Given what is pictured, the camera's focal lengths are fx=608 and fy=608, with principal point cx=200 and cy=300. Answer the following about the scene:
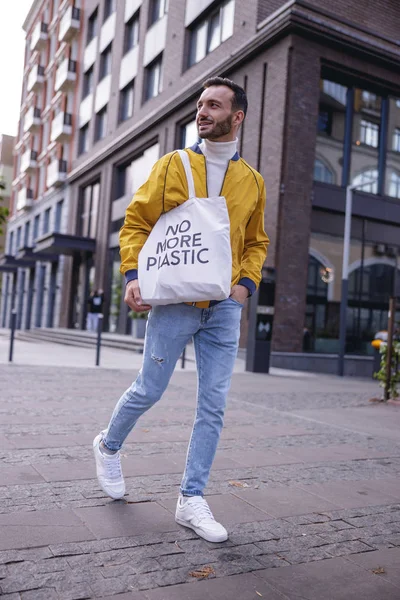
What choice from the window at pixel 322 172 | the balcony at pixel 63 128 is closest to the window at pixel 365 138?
the window at pixel 322 172

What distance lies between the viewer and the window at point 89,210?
2844 cm

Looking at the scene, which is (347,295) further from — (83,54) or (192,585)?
(83,54)

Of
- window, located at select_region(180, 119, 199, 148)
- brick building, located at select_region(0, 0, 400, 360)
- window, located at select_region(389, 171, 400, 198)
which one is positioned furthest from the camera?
window, located at select_region(180, 119, 199, 148)

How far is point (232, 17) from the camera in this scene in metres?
18.6

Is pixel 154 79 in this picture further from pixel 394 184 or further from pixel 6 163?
pixel 6 163

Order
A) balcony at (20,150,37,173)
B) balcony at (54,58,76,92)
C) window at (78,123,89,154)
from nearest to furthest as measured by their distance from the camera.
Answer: window at (78,123,89,154)
balcony at (54,58,76,92)
balcony at (20,150,37,173)

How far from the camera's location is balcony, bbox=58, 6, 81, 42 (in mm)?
32406

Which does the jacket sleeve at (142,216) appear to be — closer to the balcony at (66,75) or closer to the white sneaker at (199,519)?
the white sneaker at (199,519)

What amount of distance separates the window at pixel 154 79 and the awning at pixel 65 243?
264 inches

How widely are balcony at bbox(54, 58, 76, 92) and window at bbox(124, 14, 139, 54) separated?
660 centimetres

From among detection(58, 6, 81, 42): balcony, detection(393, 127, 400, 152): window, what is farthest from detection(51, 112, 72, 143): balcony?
detection(393, 127, 400, 152): window

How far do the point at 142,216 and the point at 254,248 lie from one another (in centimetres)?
63

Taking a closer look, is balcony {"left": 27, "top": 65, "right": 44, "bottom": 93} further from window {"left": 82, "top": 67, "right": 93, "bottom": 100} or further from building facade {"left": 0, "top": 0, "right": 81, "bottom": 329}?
window {"left": 82, "top": 67, "right": 93, "bottom": 100}

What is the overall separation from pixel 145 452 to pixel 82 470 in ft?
2.36
